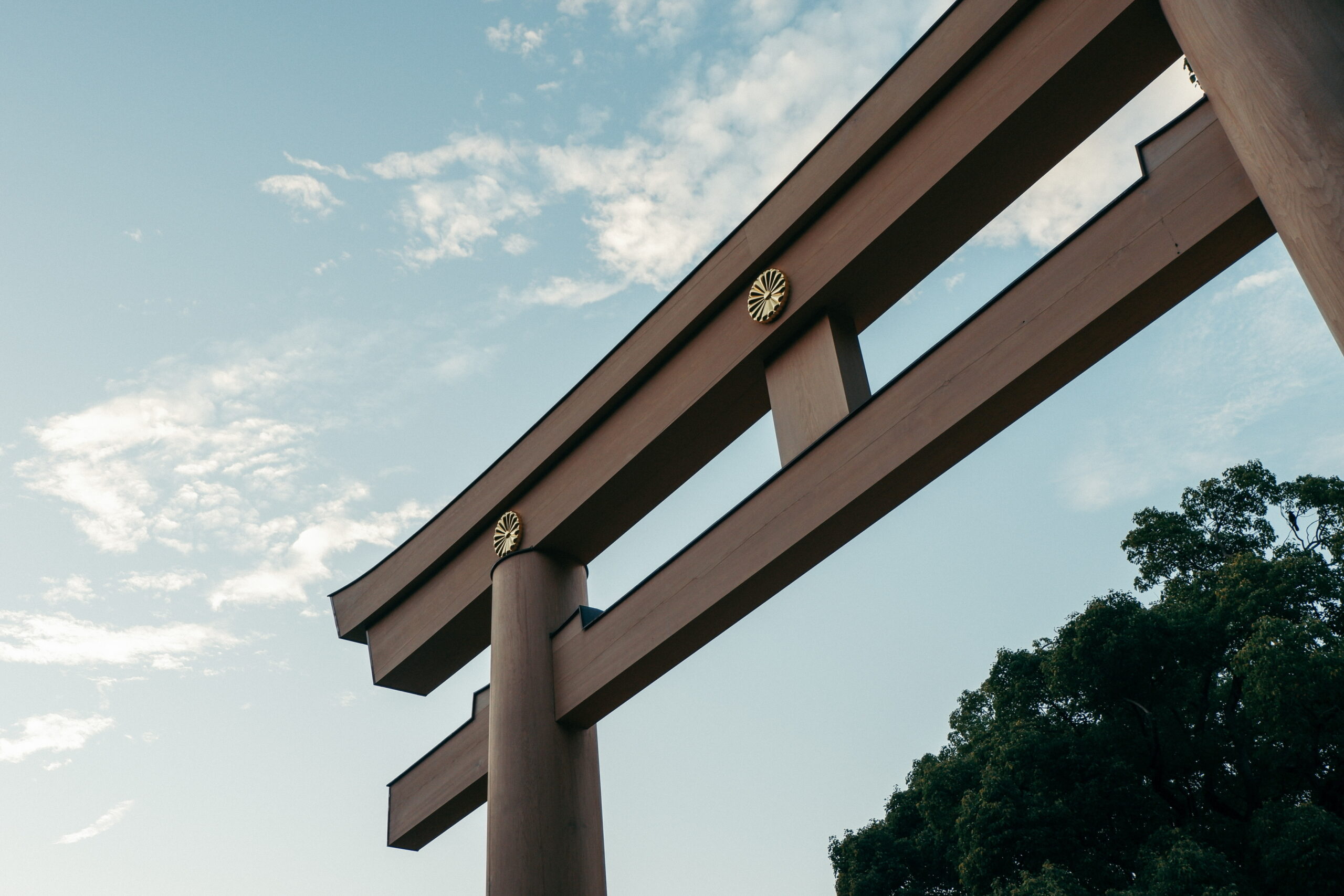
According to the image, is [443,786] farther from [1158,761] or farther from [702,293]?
[1158,761]

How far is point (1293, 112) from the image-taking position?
6.78 feet

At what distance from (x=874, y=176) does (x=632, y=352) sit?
1.18 m

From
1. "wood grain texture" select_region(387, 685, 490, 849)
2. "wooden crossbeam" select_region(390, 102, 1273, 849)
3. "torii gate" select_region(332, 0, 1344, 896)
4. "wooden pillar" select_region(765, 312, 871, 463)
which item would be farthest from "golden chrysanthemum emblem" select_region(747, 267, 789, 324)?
"wood grain texture" select_region(387, 685, 490, 849)

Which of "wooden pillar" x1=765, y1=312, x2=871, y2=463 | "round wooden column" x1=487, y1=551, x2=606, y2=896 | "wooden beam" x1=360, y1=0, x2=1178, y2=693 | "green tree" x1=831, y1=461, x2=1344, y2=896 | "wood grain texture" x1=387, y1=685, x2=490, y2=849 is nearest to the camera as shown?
"wooden beam" x1=360, y1=0, x2=1178, y2=693

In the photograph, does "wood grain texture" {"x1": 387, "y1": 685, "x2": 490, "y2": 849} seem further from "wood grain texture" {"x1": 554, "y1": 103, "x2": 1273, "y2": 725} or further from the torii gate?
"wood grain texture" {"x1": 554, "y1": 103, "x2": 1273, "y2": 725}

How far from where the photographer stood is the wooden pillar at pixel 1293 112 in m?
1.95

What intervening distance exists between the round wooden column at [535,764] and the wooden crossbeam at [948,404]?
0.11 meters

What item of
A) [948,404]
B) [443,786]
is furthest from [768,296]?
[443,786]

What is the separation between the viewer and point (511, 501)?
4.51 metres

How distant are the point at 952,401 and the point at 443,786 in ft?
9.10

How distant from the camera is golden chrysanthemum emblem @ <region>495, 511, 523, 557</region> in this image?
4.38 metres

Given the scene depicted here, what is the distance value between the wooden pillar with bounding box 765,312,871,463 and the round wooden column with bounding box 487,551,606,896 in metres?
1.31

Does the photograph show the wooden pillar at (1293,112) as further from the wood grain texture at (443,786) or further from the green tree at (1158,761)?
the green tree at (1158,761)

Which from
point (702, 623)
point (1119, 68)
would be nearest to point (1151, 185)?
point (1119, 68)
